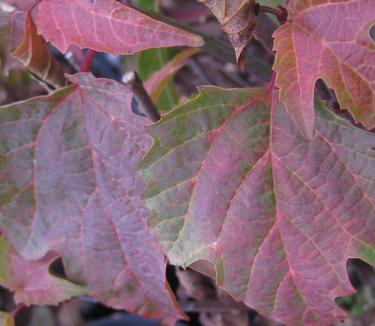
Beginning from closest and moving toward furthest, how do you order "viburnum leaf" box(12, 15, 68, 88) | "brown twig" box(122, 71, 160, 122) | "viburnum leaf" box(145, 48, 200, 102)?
"viburnum leaf" box(12, 15, 68, 88), "brown twig" box(122, 71, 160, 122), "viburnum leaf" box(145, 48, 200, 102)

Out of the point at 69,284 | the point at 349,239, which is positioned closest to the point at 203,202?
the point at 349,239

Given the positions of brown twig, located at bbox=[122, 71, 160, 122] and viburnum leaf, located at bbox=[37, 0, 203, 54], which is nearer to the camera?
viburnum leaf, located at bbox=[37, 0, 203, 54]

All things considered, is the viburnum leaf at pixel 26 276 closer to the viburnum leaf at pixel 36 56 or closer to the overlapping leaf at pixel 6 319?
the overlapping leaf at pixel 6 319

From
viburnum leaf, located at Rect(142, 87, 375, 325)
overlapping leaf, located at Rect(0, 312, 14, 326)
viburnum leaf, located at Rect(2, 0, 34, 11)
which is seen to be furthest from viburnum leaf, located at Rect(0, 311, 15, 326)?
viburnum leaf, located at Rect(2, 0, 34, 11)

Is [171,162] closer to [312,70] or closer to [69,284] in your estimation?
[312,70]

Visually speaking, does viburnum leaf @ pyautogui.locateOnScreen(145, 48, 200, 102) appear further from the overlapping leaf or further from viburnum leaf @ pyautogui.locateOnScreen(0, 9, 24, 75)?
the overlapping leaf

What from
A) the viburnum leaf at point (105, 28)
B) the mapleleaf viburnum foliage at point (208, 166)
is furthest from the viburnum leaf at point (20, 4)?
the viburnum leaf at point (105, 28)
